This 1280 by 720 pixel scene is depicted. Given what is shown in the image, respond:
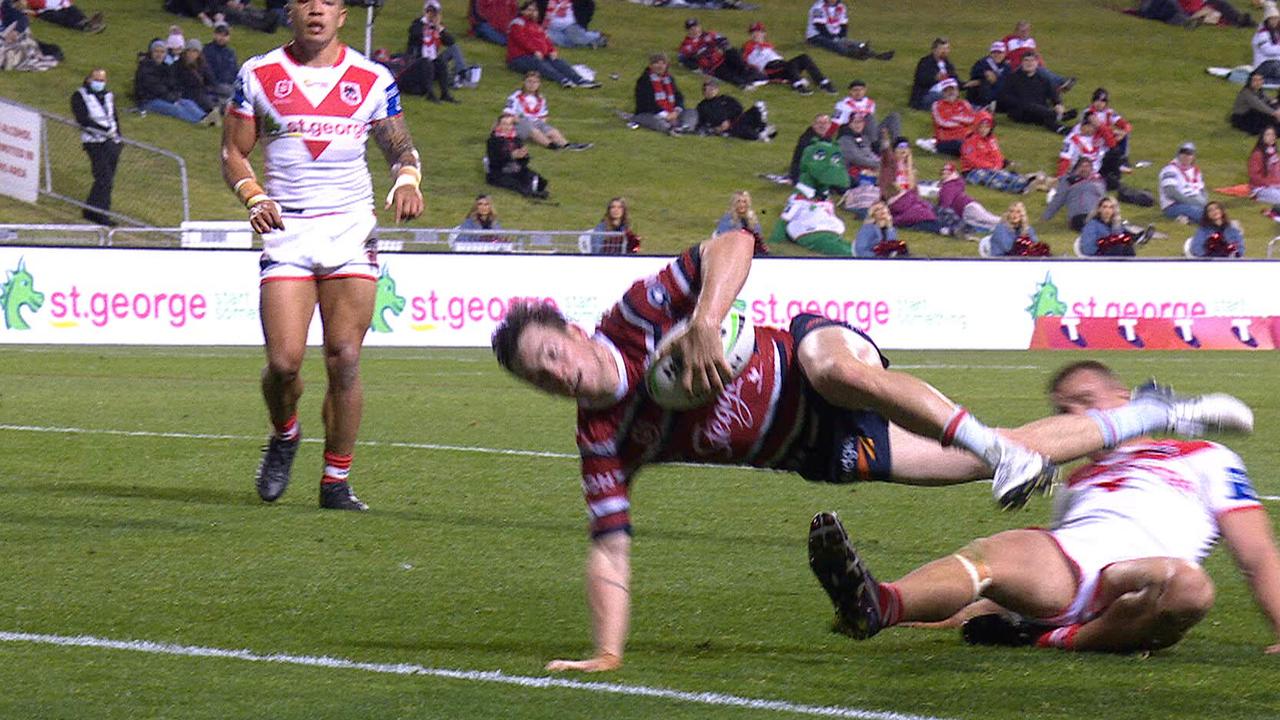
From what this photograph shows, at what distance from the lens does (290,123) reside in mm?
7992

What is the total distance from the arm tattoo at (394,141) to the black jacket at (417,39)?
22.2 m

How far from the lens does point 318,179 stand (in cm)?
808

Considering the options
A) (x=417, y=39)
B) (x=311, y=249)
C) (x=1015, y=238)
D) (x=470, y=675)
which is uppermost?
(x=470, y=675)

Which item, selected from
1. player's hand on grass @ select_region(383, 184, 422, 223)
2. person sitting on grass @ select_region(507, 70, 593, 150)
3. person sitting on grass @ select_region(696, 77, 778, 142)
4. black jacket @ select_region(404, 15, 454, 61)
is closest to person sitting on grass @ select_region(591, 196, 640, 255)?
person sitting on grass @ select_region(507, 70, 593, 150)

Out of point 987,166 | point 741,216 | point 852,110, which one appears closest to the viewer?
point 741,216

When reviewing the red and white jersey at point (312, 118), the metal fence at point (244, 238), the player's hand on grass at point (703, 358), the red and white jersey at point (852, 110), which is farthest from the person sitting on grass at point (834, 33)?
the player's hand on grass at point (703, 358)

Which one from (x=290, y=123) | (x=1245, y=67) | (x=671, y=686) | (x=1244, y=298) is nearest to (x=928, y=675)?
(x=671, y=686)

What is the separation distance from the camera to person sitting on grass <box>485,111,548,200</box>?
28.1 meters

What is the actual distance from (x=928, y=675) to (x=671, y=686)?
710 millimetres

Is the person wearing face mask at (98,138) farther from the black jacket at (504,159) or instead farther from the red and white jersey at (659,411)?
the red and white jersey at (659,411)

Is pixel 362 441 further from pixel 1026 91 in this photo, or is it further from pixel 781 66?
pixel 1026 91

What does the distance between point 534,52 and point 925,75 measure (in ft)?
23.3

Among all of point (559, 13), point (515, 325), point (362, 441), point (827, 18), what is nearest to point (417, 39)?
point (559, 13)

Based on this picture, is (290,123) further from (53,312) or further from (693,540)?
(53,312)
